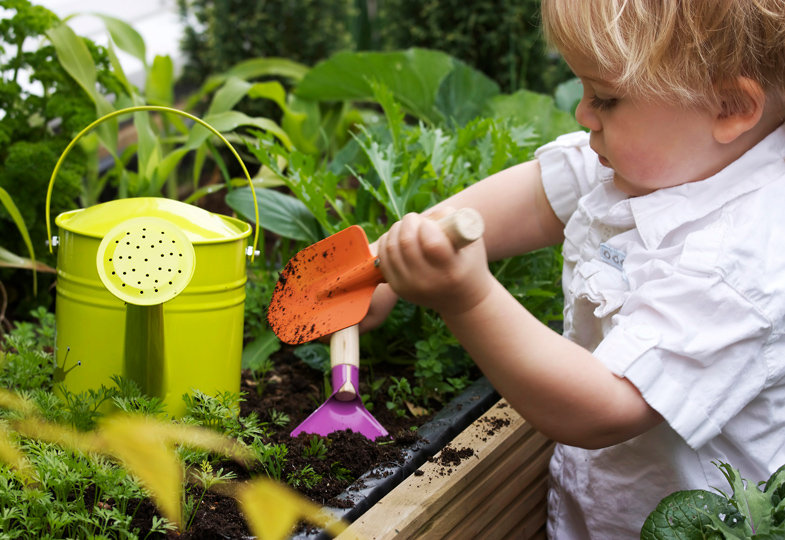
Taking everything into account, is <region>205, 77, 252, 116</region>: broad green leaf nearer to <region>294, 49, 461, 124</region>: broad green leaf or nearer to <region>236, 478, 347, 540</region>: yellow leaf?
<region>294, 49, 461, 124</region>: broad green leaf

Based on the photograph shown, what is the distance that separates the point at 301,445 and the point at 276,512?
0.68 ft

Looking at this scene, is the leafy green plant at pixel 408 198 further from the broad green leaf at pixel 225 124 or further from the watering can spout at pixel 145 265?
the watering can spout at pixel 145 265

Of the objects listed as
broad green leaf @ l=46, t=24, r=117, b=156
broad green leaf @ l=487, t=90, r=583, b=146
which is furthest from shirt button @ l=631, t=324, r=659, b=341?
broad green leaf @ l=46, t=24, r=117, b=156

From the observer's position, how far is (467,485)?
1217mm

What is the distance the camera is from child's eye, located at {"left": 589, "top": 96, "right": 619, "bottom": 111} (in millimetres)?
1094

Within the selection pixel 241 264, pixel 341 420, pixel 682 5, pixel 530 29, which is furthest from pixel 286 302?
pixel 530 29

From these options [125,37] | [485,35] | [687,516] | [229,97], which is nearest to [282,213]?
[229,97]

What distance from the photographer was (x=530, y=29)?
298 cm

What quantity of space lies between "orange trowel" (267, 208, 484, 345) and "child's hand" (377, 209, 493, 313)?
0.26ft

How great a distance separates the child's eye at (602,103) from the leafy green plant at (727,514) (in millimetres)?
496

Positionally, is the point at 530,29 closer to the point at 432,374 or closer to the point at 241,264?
the point at 432,374

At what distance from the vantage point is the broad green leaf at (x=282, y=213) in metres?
1.69

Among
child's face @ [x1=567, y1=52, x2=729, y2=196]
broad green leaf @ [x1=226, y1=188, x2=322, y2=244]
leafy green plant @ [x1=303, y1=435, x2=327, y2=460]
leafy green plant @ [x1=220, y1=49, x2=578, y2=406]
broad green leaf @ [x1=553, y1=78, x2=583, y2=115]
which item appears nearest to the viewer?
child's face @ [x1=567, y1=52, x2=729, y2=196]

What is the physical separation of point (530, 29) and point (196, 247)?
219 cm
